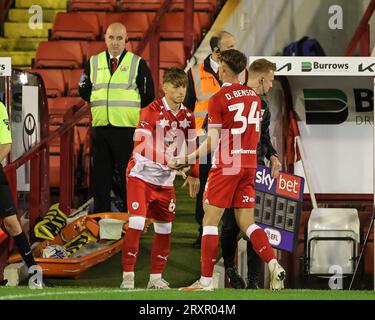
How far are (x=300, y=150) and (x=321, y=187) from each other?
20.9 inches

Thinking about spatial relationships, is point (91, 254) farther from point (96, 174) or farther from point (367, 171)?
point (367, 171)

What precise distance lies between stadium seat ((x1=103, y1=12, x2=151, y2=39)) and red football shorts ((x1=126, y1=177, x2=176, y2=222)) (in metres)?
6.20

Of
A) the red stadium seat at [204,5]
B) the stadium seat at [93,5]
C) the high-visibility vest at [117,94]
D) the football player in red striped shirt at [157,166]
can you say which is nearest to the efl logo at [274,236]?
the football player in red striped shirt at [157,166]

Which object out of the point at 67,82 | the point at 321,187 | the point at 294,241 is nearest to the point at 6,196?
the point at 294,241

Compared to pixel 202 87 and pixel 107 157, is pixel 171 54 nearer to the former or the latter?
pixel 107 157

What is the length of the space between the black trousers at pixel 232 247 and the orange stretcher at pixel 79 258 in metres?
1.33

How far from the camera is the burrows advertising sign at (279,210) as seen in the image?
33.8 ft

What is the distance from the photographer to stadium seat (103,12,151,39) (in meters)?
15.7

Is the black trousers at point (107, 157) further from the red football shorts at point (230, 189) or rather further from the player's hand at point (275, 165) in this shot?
the red football shorts at point (230, 189)

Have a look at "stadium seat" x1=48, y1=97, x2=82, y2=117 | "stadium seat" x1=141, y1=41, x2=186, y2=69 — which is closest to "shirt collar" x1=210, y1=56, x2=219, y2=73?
"stadium seat" x1=48, y1=97, x2=82, y2=117

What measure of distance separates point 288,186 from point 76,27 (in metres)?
6.53

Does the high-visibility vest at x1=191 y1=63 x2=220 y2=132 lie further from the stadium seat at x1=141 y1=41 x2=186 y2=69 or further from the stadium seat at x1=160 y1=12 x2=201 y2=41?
the stadium seat at x1=160 y1=12 x2=201 y2=41

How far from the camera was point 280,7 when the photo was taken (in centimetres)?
1489

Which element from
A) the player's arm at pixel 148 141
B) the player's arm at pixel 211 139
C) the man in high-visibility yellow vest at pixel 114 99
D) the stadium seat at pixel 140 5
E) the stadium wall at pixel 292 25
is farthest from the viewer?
the stadium seat at pixel 140 5
